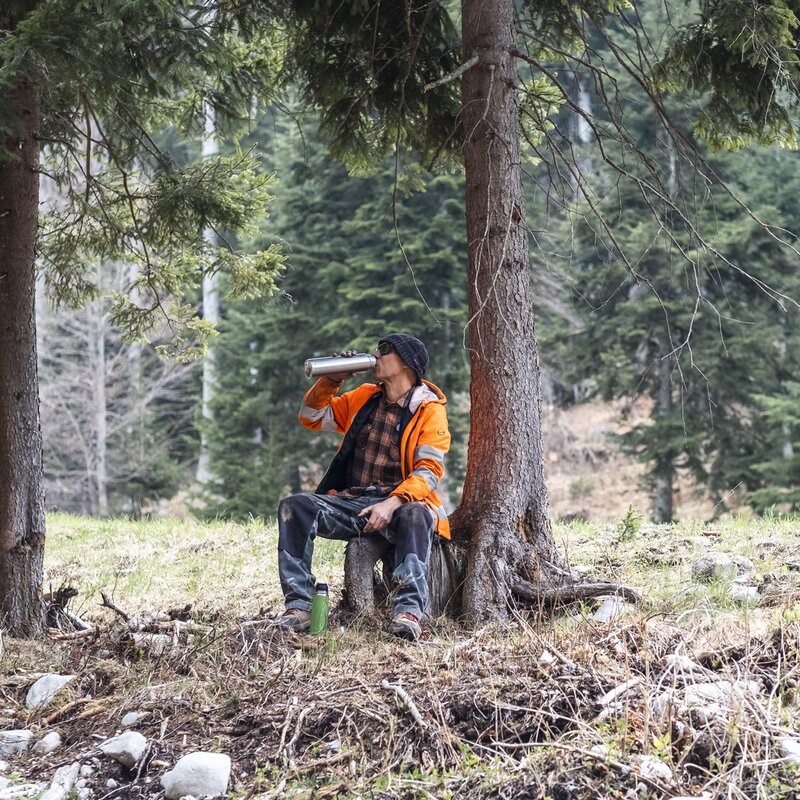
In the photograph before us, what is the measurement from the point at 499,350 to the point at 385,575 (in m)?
1.53

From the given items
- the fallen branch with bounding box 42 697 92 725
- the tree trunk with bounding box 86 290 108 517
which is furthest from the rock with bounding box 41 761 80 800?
the tree trunk with bounding box 86 290 108 517

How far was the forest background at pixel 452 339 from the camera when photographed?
58.7ft

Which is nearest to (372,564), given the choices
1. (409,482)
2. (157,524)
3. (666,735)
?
(409,482)

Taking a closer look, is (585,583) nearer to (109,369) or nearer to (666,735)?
(666,735)

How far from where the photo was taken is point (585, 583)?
18.4 ft

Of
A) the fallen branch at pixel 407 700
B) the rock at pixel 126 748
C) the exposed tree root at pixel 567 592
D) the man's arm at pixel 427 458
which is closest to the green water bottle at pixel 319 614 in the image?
the man's arm at pixel 427 458

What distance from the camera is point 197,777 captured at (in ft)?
11.7

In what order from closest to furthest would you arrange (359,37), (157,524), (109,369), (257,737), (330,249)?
(257,737), (359,37), (157,524), (330,249), (109,369)

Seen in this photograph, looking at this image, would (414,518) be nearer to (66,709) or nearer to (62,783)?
(66,709)

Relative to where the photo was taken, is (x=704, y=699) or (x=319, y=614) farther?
(x=319, y=614)

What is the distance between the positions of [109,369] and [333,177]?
7019 millimetres

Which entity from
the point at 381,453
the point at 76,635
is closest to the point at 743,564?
the point at 381,453

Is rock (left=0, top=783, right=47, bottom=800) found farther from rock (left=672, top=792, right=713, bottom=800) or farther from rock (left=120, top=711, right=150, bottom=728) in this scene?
rock (left=672, top=792, right=713, bottom=800)

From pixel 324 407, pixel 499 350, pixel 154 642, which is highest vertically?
pixel 499 350
